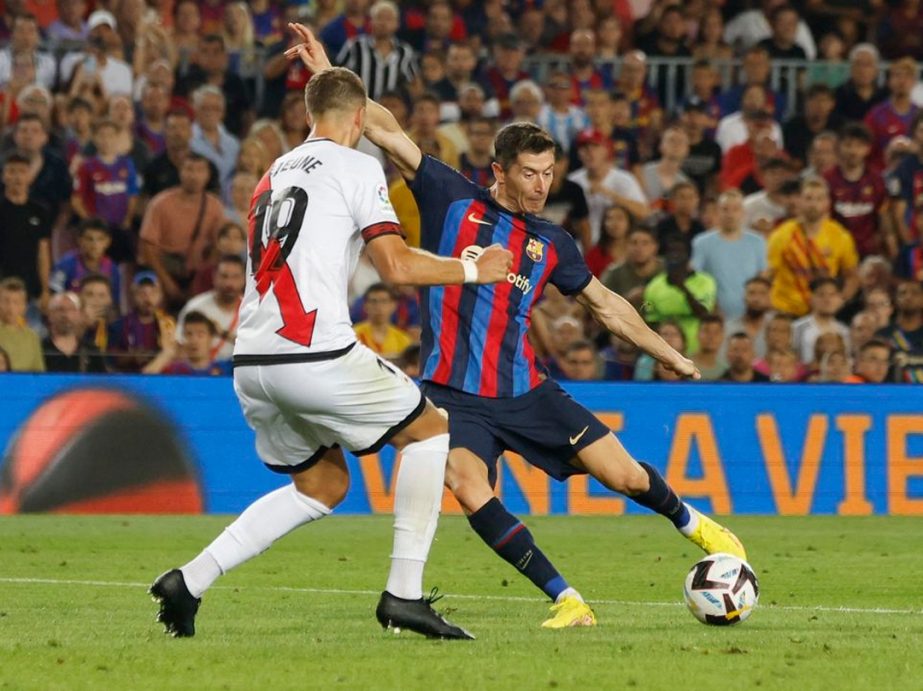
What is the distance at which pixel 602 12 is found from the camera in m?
21.2

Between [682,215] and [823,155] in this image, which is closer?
[682,215]

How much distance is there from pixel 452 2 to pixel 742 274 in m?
5.29

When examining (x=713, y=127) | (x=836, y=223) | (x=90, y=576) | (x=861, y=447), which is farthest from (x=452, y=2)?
(x=90, y=576)

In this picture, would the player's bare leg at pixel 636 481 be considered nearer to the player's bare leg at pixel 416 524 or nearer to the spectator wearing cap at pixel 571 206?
the player's bare leg at pixel 416 524

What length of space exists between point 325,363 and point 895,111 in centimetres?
1366

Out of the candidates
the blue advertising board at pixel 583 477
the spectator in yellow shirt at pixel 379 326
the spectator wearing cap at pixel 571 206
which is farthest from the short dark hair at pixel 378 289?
the spectator wearing cap at pixel 571 206

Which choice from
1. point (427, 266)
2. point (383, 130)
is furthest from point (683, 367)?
point (427, 266)

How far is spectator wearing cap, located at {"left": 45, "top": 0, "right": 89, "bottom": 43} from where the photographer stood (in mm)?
19078

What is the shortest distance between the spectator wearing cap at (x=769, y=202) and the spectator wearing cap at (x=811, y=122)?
150cm

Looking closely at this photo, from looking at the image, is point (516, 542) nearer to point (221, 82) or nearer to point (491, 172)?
point (491, 172)

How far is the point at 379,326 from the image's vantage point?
16.2 metres

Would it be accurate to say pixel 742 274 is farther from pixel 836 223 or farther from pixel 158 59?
pixel 158 59

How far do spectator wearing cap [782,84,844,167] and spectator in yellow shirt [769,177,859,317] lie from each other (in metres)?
2.20

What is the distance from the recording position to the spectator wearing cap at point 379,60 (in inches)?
733
